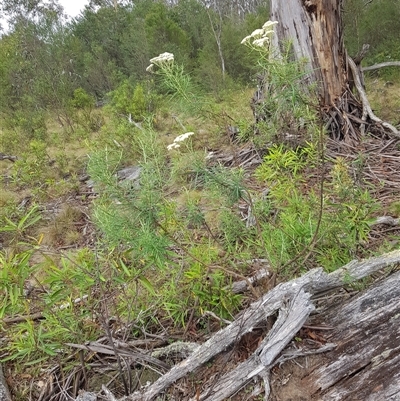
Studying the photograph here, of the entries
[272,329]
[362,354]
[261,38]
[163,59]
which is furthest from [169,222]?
[261,38]

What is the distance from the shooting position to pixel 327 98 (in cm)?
440

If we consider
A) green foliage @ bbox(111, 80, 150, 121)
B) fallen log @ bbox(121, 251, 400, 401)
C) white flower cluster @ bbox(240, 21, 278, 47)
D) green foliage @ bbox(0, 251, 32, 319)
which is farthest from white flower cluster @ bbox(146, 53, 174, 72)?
green foliage @ bbox(111, 80, 150, 121)

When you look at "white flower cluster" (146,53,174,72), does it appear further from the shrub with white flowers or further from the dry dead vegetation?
the dry dead vegetation

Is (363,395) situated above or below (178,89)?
below

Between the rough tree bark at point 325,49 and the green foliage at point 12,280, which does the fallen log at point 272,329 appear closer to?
the green foliage at point 12,280

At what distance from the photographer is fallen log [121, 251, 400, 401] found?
1.38 metres

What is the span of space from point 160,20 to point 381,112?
974 centimetres

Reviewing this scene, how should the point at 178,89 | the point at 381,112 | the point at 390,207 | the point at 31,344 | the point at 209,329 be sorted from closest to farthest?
the point at 31,344
the point at 209,329
the point at 178,89
the point at 390,207
the point at 381,112

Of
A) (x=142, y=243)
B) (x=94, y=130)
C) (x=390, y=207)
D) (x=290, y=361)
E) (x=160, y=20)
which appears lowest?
(x=390, y=207)

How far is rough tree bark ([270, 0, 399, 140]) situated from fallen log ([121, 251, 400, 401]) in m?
3.08

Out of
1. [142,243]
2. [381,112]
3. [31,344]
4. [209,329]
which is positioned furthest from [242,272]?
[381,112]

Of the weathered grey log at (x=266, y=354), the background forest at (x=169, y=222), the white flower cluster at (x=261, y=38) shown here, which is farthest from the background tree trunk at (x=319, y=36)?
the weathered grey log at (x=266, y=354)

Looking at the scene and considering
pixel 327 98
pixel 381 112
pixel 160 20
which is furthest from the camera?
pixel 160 20

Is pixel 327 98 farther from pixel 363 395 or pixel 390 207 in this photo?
pixel 363 395
